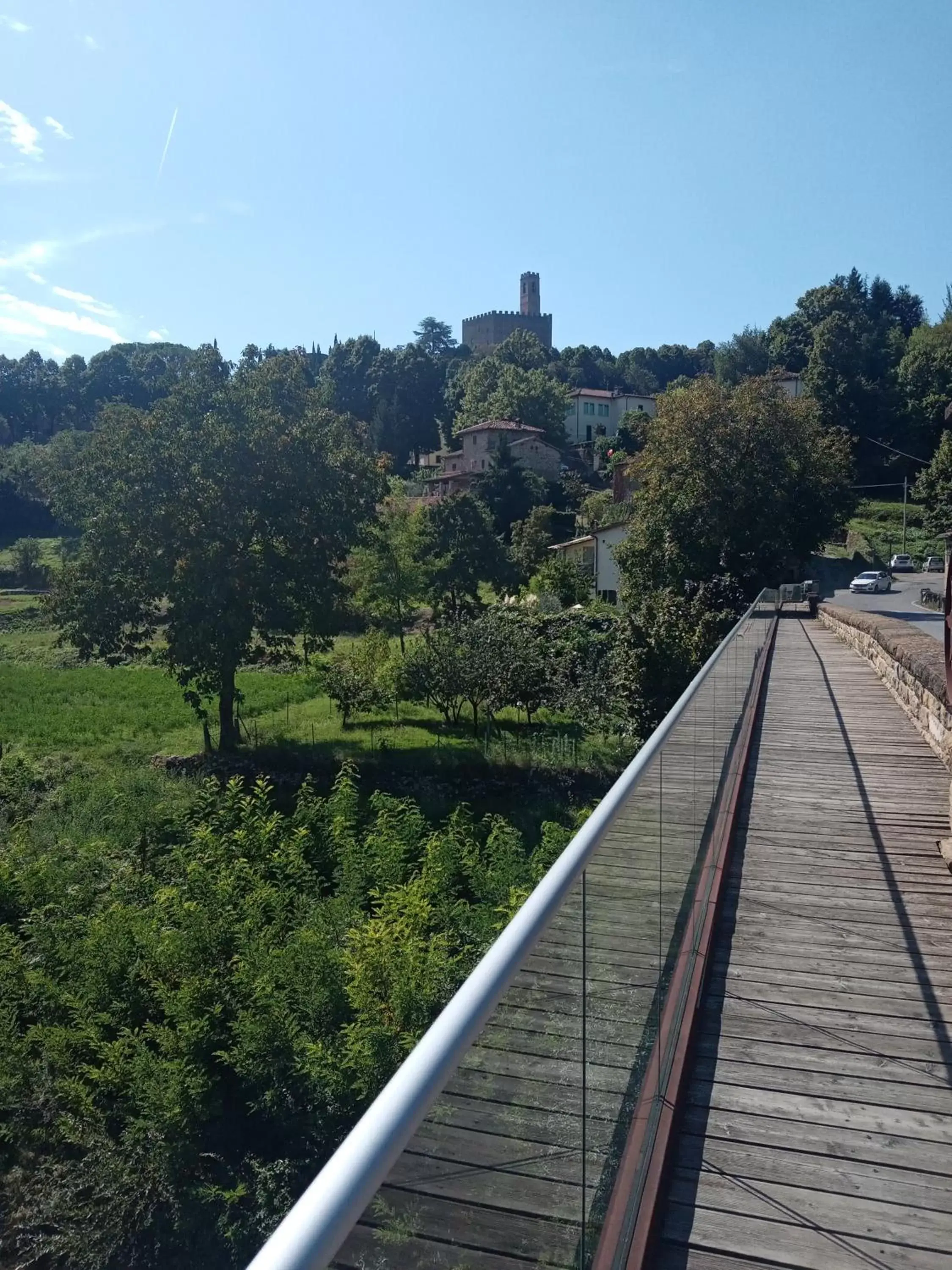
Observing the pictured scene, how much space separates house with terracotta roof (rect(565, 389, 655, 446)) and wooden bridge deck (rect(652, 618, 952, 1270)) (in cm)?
9573

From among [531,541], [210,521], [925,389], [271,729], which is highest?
[925,389]

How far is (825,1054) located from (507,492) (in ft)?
204

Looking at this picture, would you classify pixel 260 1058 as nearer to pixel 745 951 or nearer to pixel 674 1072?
pixel 745 951

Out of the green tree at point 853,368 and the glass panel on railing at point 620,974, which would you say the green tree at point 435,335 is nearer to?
the green tree at point 853,368

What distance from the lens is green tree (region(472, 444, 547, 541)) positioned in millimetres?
64375

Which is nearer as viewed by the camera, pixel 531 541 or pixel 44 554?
pixel 531 541

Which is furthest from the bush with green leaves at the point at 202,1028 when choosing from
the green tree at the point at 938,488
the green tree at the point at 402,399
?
the green tree at the point at 402,399

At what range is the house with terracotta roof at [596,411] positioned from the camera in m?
100

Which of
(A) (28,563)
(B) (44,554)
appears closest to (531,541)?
(A) (28,563)

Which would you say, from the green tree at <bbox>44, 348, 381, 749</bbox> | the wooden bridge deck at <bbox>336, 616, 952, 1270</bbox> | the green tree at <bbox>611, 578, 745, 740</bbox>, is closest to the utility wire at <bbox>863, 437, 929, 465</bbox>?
the green tree at <bbox>611, 578, 745, 740</bbox>

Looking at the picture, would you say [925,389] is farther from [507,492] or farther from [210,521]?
[210,521]

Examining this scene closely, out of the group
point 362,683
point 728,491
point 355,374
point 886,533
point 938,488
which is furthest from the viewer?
point 355,374

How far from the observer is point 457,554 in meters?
42.7

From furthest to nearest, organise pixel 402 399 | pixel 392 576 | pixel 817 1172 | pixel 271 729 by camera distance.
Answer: pixel 402 399 < pixel 392 576 < pixel 271 729 < pixel 817 1172
